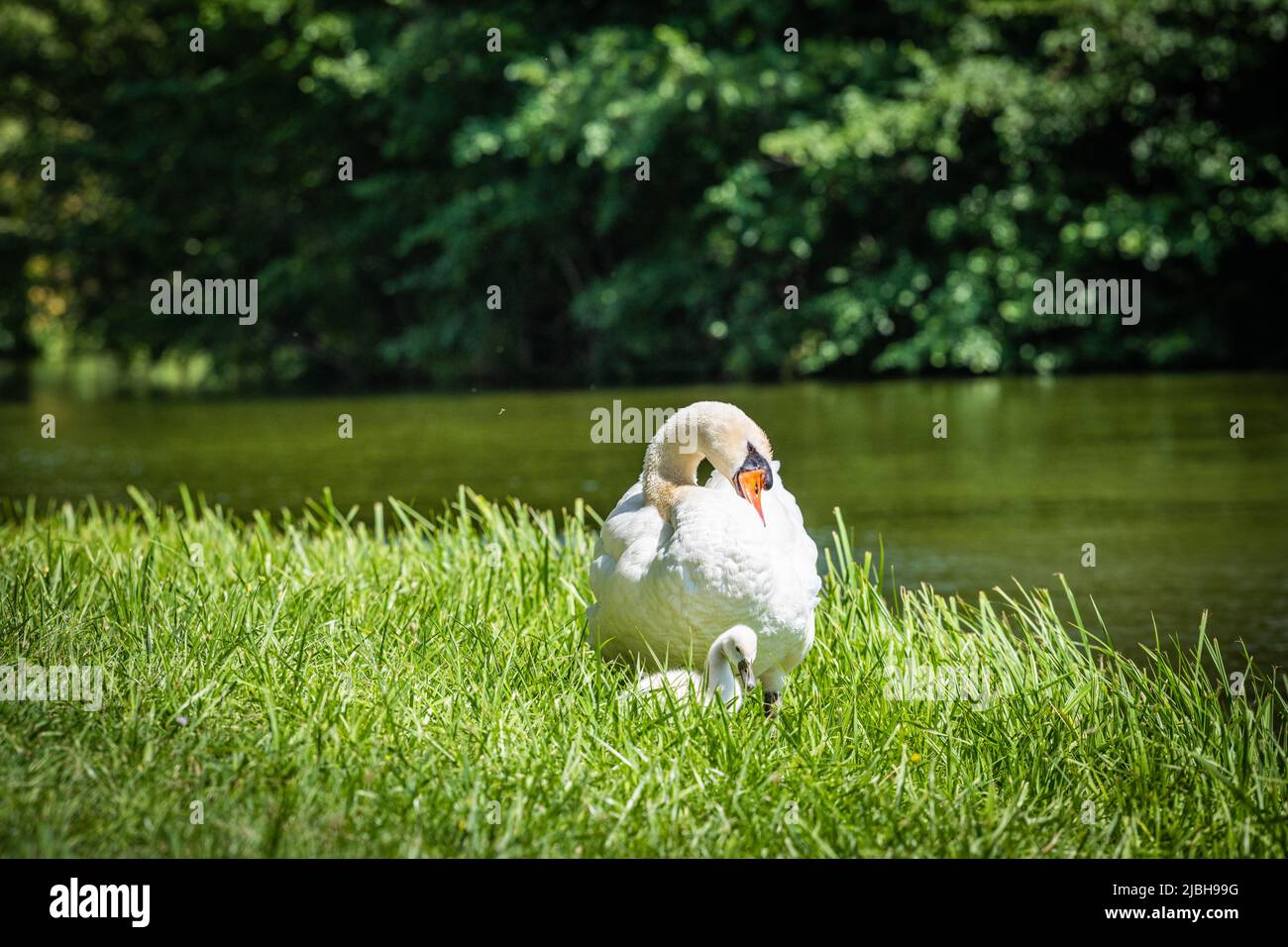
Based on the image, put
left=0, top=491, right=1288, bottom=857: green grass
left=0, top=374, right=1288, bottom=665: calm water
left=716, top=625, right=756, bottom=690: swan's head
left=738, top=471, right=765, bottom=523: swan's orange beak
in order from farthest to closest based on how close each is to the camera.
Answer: left=0, top=374, right=1288, bottom=665: calm water, left=738, top=471, right=765, bottom=523: swan's orange beak, left=716, top=625, right=756, bottom=690: swan's head, left=0, top=491, right=1288, bottom=857: green grass

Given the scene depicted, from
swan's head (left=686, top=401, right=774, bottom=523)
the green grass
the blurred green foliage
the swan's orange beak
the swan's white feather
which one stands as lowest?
the green grass

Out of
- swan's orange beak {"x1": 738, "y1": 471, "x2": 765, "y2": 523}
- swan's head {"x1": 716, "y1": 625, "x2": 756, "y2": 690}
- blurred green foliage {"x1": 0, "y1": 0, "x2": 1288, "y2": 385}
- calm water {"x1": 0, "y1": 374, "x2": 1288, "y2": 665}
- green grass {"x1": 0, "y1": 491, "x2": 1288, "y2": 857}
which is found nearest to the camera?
green grass {"x1": 0, "y1": 491, "x2": 1288, "y2": 857}

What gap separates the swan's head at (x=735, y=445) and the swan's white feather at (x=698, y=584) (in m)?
0.06

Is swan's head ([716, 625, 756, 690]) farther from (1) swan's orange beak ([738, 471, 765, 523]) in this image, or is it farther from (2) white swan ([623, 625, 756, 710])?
(1) swan's orange beak ([738, 471, 765, 523])

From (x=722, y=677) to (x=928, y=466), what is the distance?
8.53 meters

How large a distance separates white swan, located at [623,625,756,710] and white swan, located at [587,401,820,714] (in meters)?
0.06

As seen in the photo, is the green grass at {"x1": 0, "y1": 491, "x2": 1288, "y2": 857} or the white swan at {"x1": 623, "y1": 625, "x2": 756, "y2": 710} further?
the white swan at {"x1": 623, "y1": 625, "x2": 756, "y2": 710}

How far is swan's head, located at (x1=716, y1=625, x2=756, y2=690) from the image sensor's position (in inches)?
173

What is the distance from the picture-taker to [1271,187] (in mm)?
21281

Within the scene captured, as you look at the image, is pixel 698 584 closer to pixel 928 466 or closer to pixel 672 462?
pixel 672 462

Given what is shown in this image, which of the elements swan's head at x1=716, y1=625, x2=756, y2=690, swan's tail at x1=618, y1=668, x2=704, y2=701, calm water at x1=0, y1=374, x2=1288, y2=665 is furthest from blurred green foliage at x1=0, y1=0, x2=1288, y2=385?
swan's head at x1=716, y1=625, x2=756, y2=690

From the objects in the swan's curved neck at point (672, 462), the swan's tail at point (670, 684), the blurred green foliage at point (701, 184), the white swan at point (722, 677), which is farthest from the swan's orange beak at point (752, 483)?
the blurred green foliage at point (701, 184)
